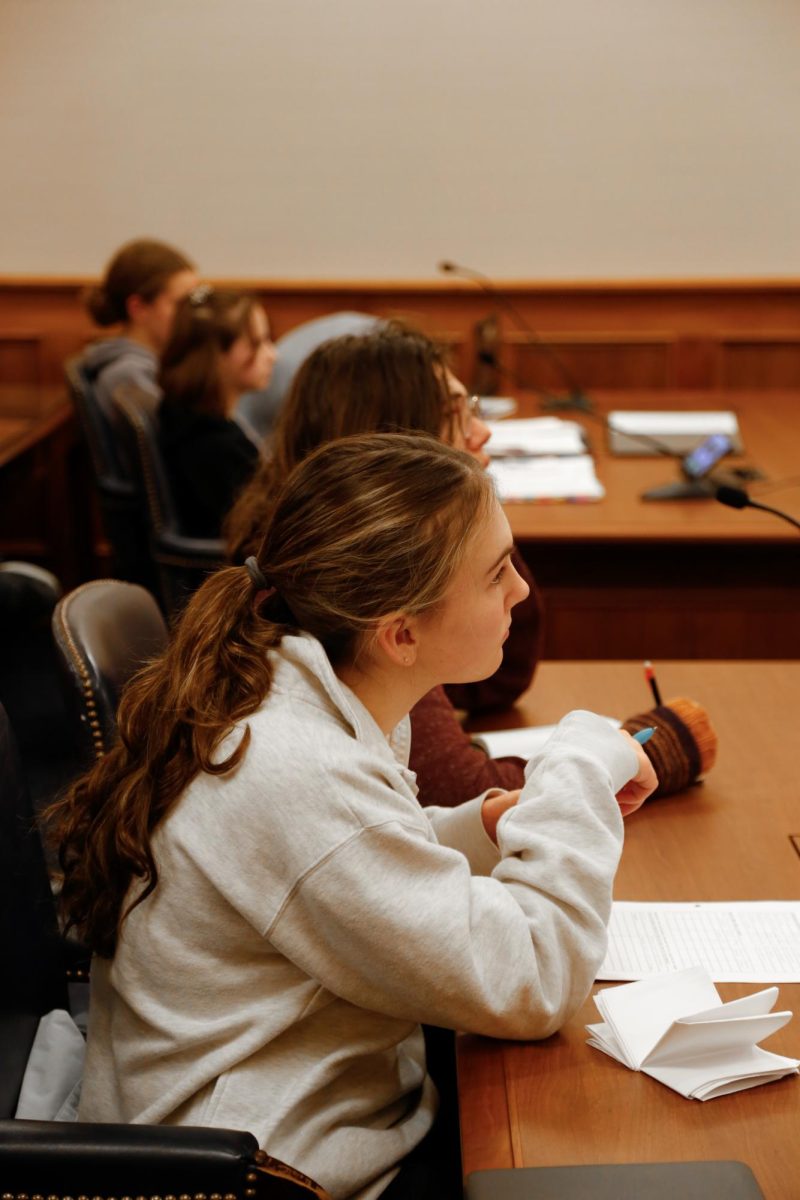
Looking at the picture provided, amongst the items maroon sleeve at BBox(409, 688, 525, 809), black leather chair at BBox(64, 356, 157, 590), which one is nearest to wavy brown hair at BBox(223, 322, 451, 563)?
maroon sleeve at BBox(409, 688, 525, 809)

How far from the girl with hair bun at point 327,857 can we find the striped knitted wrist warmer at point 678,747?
34 cm

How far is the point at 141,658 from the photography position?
162 centimetres

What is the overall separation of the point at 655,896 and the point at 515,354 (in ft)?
10.0

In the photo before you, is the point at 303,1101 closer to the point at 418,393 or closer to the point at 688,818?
the point at 688,818

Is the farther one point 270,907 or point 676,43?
point 676,43

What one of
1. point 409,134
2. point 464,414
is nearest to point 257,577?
point 464,414

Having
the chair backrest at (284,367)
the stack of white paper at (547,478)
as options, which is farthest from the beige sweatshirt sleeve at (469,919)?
the chair backrest at (284,367)

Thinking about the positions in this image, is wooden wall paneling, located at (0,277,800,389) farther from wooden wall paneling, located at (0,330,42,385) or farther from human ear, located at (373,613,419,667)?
human ear, located at (373,613,419,667)

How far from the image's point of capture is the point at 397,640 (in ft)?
3.99

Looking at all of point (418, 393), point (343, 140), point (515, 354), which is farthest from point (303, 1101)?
point (343, 140)

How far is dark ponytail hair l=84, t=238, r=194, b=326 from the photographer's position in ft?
12.2

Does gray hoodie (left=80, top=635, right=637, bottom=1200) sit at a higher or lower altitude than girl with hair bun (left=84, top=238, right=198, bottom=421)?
higher

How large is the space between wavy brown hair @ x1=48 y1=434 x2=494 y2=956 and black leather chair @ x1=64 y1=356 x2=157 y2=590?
2093 millimetres

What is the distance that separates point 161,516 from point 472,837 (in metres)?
1.86
